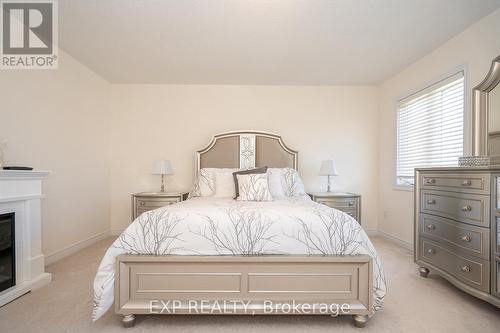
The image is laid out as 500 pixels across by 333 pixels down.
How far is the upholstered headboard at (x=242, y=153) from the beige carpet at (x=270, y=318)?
2192 mm

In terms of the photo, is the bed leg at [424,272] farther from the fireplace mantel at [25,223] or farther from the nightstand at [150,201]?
the fireplace mantel at [25,223]

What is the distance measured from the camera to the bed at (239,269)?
166 cm

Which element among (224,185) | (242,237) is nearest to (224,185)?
(224,185)

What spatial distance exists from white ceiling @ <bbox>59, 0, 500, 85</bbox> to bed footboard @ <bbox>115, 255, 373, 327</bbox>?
2.11 m

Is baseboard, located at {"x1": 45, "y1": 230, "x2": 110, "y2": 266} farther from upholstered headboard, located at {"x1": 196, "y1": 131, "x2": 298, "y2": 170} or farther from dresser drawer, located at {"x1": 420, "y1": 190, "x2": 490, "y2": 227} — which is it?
dresser drawer, located at {"x1": 420, "y1": 190, "x2": 490, "y2": 227}

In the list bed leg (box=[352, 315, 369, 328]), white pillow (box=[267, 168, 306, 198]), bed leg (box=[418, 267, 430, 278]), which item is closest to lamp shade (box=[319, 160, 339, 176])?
white pillow (box=[267, 168, 306, 198])

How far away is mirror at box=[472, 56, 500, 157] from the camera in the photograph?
7.36ft

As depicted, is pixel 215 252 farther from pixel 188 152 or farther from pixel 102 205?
pixel 102 205

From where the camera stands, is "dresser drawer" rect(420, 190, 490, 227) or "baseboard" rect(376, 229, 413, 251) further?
"baseboard" rect(376, 229, 413, 251)

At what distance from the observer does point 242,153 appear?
391cm

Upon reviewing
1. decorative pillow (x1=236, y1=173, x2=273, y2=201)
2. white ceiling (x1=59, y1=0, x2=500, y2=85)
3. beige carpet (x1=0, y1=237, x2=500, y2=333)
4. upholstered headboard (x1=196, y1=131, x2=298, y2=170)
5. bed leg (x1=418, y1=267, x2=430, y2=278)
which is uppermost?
white ceiling (x1=59, y1=0, x2=500, y2=85)

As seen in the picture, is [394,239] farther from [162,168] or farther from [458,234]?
[162,168]

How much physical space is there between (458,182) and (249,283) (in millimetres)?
1897

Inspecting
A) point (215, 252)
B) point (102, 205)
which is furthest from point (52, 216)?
point (215, 252)
